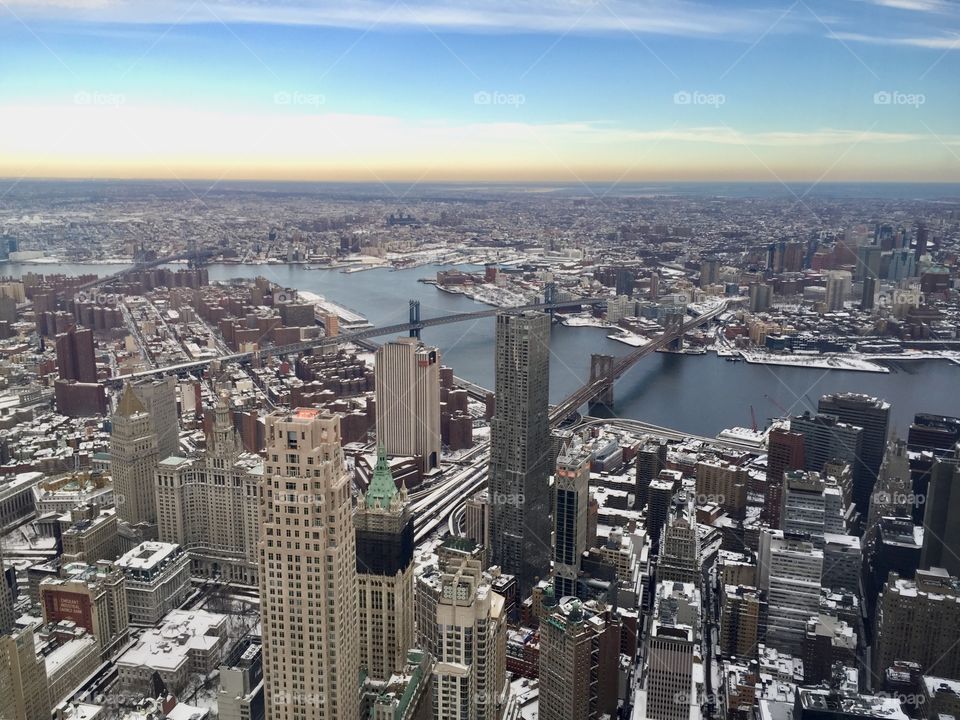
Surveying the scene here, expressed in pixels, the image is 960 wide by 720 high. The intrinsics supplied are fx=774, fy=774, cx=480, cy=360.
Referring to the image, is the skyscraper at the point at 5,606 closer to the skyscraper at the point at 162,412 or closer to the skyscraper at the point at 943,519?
the skyscraper at the point at 162,412

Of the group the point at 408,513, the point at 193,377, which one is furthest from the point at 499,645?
the point at 193,377

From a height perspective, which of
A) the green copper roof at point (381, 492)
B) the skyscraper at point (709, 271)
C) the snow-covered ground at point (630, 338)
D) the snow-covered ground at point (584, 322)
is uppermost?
the skyscraper at point (709, 271)

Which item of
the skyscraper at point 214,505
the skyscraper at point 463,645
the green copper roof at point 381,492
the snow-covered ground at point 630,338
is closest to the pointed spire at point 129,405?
the skyscraper at point 214,505

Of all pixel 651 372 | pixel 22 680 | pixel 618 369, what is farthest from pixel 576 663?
pixel 651 372

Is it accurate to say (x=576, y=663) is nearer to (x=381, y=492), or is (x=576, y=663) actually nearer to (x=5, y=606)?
(x=381, y=492)

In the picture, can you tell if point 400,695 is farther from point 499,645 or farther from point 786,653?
point 786,653

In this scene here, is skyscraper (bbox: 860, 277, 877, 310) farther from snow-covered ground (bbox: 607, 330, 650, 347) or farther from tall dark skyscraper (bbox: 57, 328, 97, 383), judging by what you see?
tall dark skyscraper (bbox: 57, 328, 97, 383)

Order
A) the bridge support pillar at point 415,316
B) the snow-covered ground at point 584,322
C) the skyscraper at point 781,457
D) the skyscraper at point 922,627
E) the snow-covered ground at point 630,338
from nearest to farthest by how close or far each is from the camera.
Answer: the skyscraper at point 922,627 < the skyscraper at point 781,457 < the bridge support pillar at point 415,316 < the snow-covered ground at point 630,338 < the snow-covered ground at point 584,322
